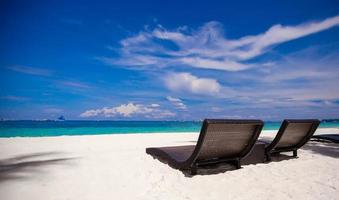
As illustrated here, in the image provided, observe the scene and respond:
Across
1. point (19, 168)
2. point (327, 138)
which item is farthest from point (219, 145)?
point (327, 138)

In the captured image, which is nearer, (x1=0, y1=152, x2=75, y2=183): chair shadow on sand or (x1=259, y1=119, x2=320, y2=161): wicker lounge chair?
(x1=0, y1=152, x2=75, y2=183): chair shadow on sand

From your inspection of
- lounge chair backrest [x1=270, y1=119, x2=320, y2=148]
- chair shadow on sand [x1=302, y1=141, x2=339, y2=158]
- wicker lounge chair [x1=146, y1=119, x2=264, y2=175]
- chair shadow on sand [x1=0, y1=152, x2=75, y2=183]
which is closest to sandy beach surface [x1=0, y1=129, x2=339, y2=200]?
chair shadow on sand [x1=0, y1=152, x2=75, y2=183]

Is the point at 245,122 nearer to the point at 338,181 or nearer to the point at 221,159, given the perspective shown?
the point at 221,159

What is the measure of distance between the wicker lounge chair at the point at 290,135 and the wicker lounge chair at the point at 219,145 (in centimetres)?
108

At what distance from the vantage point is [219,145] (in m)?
4.58

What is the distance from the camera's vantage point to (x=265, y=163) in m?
5.70

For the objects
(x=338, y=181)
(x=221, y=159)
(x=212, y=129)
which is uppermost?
(x=212, y=129)

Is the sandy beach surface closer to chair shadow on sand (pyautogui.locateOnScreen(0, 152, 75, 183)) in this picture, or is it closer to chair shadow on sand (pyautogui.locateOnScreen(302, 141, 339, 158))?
chair shadow on sand (pyautogui.locateOnScreen(0, 152, 75, 183))

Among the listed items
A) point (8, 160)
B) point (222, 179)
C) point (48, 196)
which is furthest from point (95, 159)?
point (222, 179)

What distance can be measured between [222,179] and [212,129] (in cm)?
88

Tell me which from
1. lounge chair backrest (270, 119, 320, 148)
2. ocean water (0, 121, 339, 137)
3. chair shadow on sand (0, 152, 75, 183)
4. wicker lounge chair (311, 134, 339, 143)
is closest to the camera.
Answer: chair shadow on sand (0, 152, 75, 183)

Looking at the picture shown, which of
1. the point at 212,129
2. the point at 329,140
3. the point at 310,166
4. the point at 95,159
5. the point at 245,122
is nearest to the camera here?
the point at 212,129

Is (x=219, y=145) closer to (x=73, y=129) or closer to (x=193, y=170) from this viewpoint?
(x=193, y=170)

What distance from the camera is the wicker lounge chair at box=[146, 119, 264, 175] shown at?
4.23m
